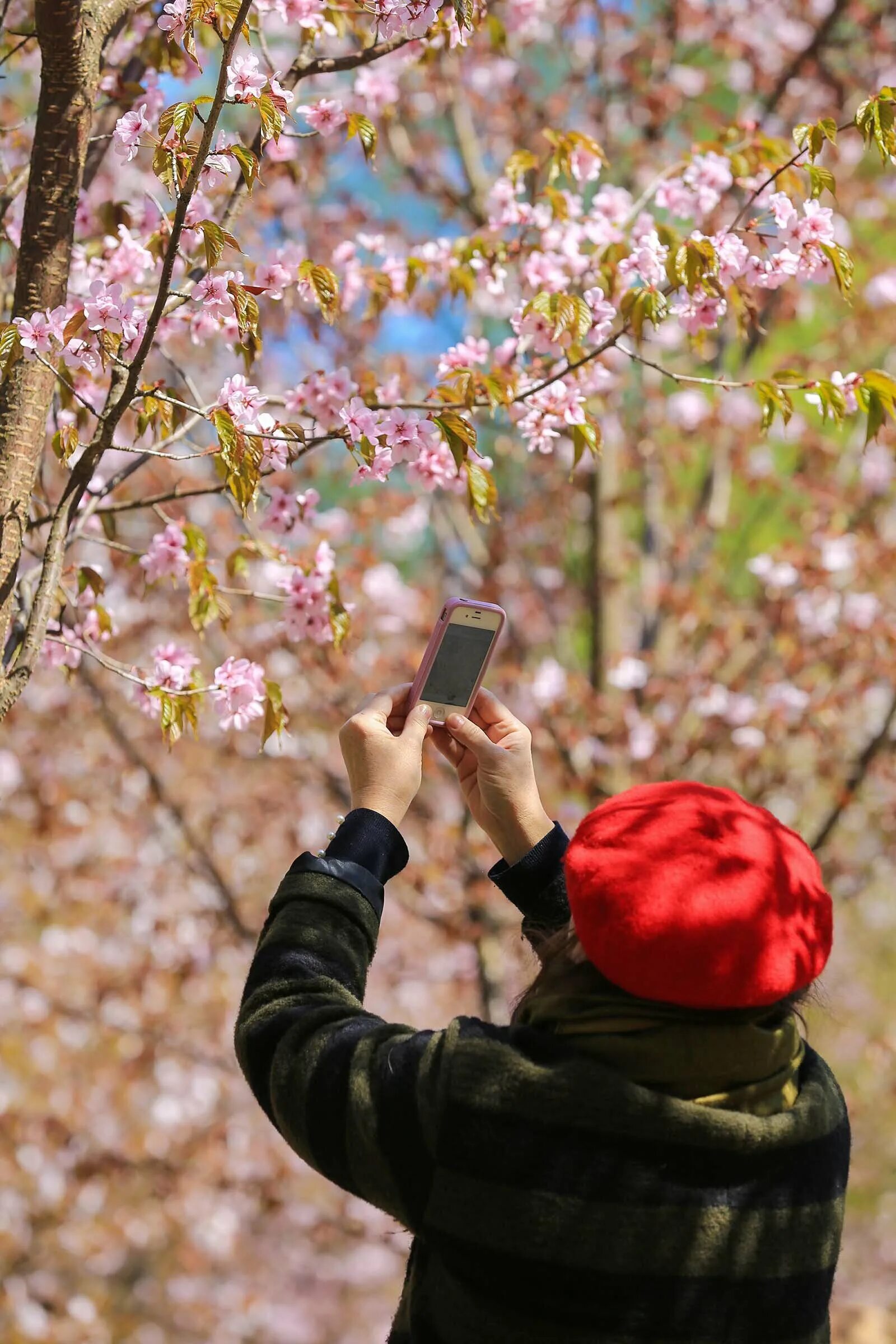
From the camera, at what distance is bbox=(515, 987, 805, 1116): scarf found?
1202 millimetres

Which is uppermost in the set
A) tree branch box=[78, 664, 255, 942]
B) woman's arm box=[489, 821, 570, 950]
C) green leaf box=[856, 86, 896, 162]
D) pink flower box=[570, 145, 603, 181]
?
pink flower box=[570, 145, 603, 181]

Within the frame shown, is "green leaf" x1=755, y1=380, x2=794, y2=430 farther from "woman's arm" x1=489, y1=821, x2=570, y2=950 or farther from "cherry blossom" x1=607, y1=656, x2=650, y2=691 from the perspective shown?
"cherry blossom" x1=607, y1=656, x2=650, y2=691

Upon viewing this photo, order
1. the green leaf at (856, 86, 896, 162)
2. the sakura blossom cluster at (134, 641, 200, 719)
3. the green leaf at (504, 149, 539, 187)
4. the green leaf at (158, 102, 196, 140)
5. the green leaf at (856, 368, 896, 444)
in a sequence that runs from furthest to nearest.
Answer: the green leaf at (504, 149, 539, 187)
the sakura blossom cluster at (134, 641, 200, 719)
the green leaf at (856, 368, 896, 444)
the green leaf at (856, 86, 896, 162)
the green leaf at (158, 102, 196, 140)

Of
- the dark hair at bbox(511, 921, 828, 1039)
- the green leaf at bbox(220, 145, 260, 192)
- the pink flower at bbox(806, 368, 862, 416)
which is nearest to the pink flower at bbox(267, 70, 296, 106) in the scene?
the green leaf at bbox(220, 145, 260, 192)

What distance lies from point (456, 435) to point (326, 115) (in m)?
0.90

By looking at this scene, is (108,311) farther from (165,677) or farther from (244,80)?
(165,677)

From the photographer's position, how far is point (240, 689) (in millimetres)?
2137

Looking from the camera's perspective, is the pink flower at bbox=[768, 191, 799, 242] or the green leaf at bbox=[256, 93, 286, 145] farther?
the pink flower at bbox=[768, 191, 799, 242]

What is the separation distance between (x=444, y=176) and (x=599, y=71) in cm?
84

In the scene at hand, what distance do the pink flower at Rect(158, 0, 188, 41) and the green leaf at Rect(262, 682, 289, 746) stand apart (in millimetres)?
1093

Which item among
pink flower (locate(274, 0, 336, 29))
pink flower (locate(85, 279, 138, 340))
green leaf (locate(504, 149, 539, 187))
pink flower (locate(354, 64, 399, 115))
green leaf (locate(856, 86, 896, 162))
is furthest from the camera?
pink flower (locate(354, 64, 399, 115))

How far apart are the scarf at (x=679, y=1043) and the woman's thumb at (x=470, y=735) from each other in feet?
1.58

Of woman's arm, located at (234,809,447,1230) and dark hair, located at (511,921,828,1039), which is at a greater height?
dark hair, located at (511,921,828,1039)

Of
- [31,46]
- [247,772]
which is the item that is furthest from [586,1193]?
[247,772]
